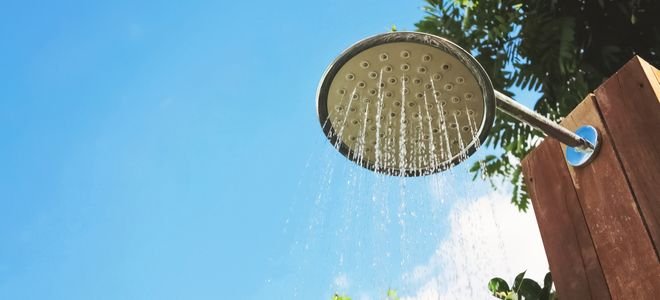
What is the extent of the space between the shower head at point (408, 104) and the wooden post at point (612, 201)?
0.07 m

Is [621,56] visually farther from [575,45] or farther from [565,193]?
[565,193]

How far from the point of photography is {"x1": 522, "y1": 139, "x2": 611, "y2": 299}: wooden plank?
Answer: 126cm

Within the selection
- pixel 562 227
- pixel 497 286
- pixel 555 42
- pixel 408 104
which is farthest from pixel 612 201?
pixel 555 42

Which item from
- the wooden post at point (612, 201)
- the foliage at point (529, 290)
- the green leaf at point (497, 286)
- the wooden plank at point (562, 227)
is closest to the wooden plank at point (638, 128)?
the wooden post at point (612, 201)

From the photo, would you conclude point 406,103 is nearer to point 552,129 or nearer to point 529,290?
point 552,129

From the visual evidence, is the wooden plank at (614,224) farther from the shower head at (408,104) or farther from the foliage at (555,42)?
the foliage at (555,42)

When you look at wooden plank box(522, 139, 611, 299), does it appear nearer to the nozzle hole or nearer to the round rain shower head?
the round rain shower head

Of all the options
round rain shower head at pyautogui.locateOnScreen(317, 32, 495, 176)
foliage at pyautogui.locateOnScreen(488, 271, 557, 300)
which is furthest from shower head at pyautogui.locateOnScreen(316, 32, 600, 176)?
foliage at pyautogui.locateOnScreen(488, 271, 557, 300)

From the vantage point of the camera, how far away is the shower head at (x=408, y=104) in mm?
1460

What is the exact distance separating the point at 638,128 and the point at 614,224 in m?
0.21

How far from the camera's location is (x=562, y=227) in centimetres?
137

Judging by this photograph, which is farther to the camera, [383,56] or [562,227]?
[383,56]

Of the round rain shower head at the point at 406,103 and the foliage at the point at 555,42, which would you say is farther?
the foliage at the point at 555,42

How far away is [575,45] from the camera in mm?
3570
